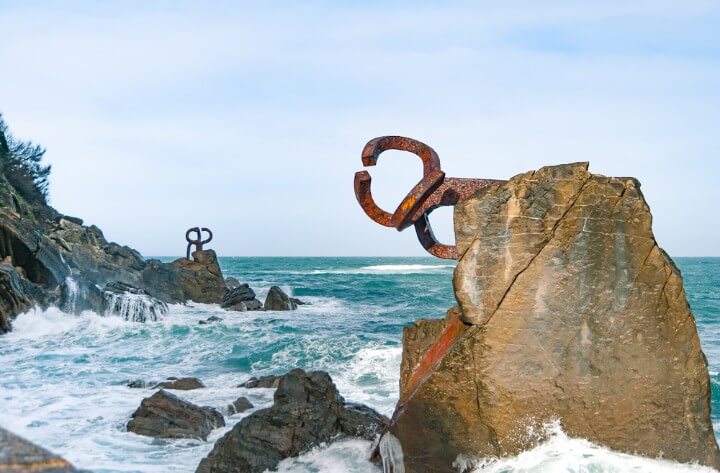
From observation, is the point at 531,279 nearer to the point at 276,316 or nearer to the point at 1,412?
the point at 1,412

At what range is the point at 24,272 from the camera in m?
16.4

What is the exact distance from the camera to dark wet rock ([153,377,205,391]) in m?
9.04

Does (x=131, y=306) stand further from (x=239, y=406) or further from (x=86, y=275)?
(x=239, y=406)

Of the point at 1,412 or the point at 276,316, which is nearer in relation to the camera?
the point at 1,412

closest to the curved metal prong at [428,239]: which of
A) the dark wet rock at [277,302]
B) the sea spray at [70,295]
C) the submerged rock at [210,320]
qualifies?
the submerged rock at [210,320]

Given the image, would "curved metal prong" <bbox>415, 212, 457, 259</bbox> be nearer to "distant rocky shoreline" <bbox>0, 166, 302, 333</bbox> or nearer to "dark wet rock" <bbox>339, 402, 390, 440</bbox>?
"dark wet rock" <bbox>339, 402, 390, 440</bbox>

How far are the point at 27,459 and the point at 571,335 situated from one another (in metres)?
3.47

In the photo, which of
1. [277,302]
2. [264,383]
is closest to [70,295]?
[277,302]

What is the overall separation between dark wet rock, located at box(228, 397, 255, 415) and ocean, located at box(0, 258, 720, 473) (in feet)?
0.39

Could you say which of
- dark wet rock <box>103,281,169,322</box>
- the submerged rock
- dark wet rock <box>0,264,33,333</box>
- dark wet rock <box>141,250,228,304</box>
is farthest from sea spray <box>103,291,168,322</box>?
dark wet rock <box>141,250,228,304</box>

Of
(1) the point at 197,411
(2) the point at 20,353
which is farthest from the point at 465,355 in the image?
(2) the point at 20,353

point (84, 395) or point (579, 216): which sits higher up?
point (579, 216)

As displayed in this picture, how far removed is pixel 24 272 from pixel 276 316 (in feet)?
22.9

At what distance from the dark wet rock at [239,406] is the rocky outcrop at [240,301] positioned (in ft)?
45.8
